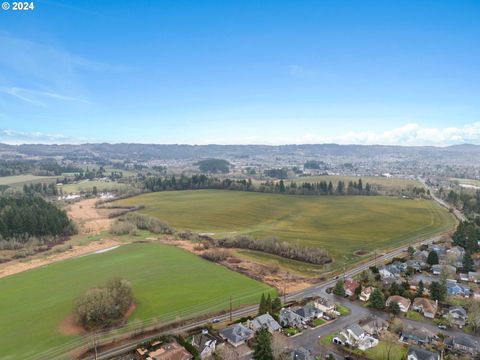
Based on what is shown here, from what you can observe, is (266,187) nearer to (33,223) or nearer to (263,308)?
(33,223)

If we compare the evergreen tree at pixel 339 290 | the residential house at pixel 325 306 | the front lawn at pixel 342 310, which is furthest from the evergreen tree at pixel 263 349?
the evergreen tree at pixel 339 290

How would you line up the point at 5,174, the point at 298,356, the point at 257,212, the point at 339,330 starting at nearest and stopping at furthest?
the point at 298,356 < the point at 339,330 < the point at 257,212 < the point at 5,174

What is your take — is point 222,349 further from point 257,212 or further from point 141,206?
point 141,206

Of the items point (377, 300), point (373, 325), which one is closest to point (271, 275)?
point (377, 300)

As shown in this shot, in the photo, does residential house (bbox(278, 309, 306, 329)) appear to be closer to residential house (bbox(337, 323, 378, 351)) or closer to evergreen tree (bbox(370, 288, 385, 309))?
residential house (bbox(337, 323, 378, 351))

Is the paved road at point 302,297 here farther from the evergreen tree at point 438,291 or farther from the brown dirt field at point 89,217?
the brown dirt field at point 89,217

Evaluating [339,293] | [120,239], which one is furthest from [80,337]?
[120,239]
